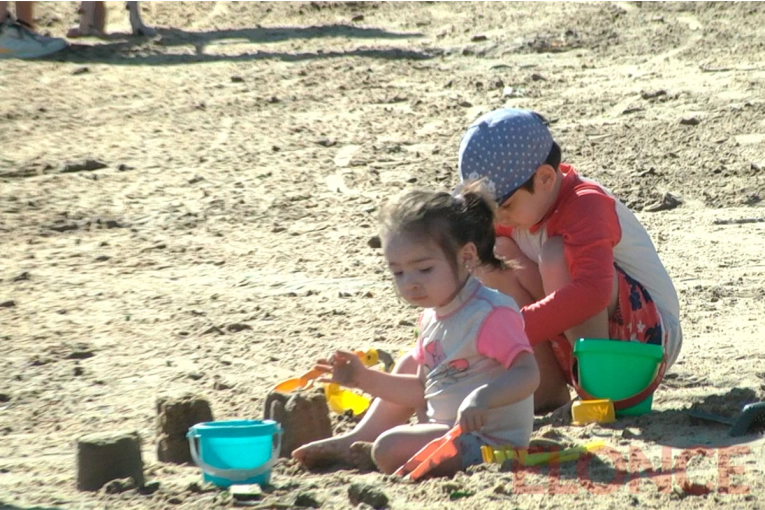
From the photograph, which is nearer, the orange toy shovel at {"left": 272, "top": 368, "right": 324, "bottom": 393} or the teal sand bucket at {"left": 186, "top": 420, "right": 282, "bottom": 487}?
the teal sand bucket at {"left": 186, "top": 420, "right": 282, "bottom": 487}

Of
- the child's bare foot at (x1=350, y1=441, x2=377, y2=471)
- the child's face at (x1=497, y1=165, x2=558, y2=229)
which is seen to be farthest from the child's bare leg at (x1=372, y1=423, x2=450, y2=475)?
the child's face at (x1=497, y1=165, x2=558, y2=229)

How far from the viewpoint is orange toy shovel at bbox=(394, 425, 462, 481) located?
3.08 m

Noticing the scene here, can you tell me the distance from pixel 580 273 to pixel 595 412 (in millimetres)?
408

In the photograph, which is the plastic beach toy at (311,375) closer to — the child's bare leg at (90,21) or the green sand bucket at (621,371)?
the green sand bucket at (621,371)

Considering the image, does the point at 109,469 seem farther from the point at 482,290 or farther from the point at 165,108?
the point at 165,108

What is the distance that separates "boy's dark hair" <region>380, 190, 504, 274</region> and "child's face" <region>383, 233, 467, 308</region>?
0.02 meters

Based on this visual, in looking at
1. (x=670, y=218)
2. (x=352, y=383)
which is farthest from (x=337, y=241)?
(x=352, y=383)

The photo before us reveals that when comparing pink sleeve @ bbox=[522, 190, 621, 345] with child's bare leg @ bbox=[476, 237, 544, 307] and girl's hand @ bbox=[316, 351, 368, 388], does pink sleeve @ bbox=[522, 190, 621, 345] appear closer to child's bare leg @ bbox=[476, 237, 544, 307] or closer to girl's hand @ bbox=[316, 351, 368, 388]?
child's bare leg @ bbox=[476, 237, 544, 307]

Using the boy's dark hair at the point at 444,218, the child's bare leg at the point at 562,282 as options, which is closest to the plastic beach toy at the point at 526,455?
the boy's dark hair at the point at 444,218

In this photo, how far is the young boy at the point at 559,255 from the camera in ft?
11.7

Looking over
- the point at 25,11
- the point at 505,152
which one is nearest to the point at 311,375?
the point at 505,152

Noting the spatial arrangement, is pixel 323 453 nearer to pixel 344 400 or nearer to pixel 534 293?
pixel 344 400

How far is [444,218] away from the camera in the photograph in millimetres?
3213

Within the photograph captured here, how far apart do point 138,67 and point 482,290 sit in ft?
24.3
